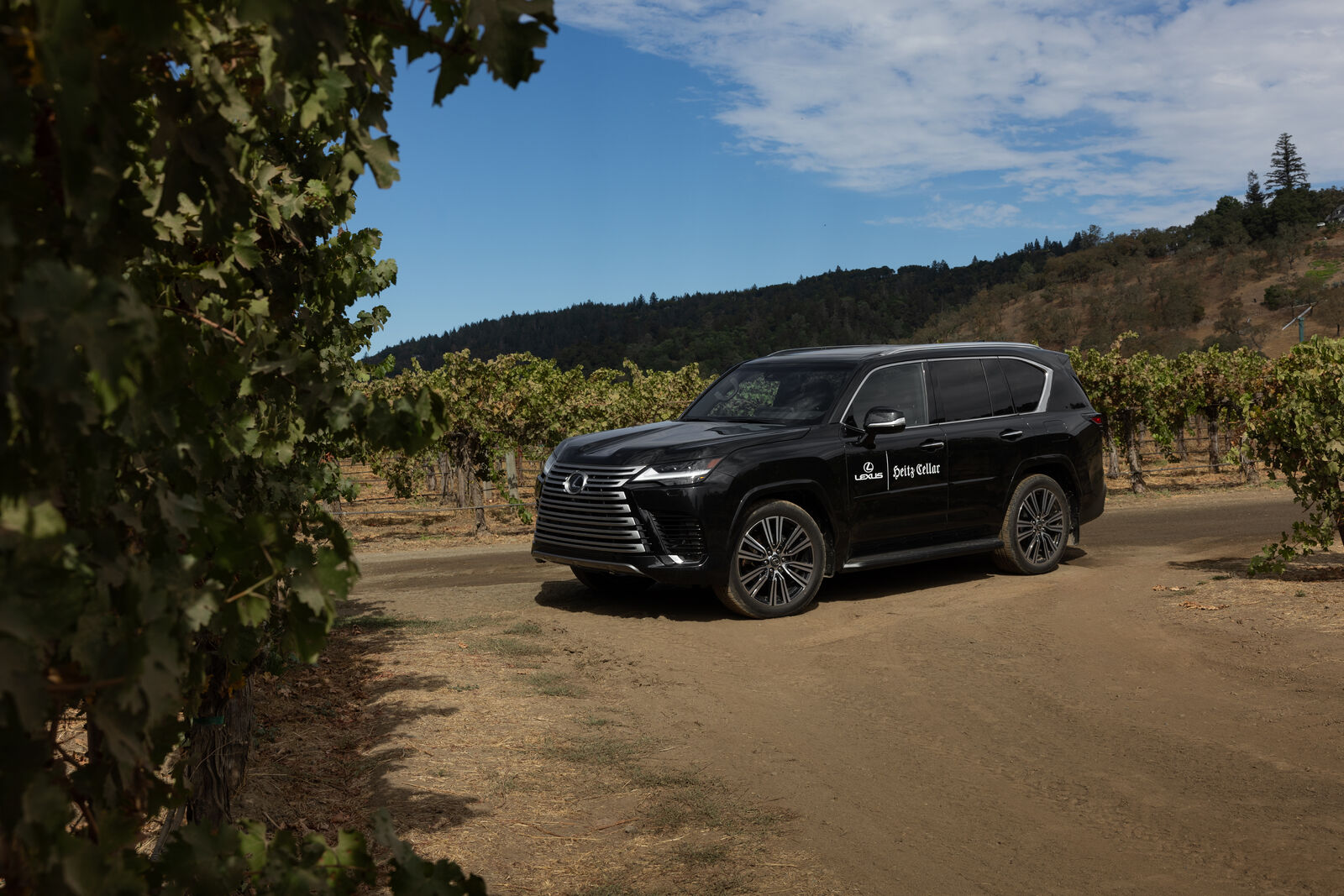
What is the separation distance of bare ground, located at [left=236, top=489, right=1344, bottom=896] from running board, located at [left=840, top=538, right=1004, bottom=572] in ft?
1.22

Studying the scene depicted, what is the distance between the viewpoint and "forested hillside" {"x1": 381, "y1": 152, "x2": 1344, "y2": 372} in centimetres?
8619

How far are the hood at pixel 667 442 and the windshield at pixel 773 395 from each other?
0.26 meters

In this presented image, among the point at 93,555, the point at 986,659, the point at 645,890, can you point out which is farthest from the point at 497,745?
the point at 93,555

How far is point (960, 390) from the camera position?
377 inches

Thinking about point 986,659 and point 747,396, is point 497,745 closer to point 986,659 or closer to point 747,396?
point 986,659

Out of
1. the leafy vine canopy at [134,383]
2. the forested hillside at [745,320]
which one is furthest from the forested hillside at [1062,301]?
the leafy vine canopy at [134,383]

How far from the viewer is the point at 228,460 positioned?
3666 millimetres

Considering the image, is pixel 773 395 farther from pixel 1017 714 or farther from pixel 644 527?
pixel 1017 714

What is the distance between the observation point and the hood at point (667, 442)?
809cm

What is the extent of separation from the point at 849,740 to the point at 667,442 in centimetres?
339

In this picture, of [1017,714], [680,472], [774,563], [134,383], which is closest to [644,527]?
[680,472]

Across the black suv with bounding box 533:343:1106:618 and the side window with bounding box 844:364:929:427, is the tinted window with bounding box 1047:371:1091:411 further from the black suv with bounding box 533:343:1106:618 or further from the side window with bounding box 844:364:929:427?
the side window with bounding box 844:364:929:427

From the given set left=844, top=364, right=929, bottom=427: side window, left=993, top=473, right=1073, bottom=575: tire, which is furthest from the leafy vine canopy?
left=993, top=473, right=1073, bottom=575: tire

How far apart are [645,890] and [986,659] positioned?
158 inches
